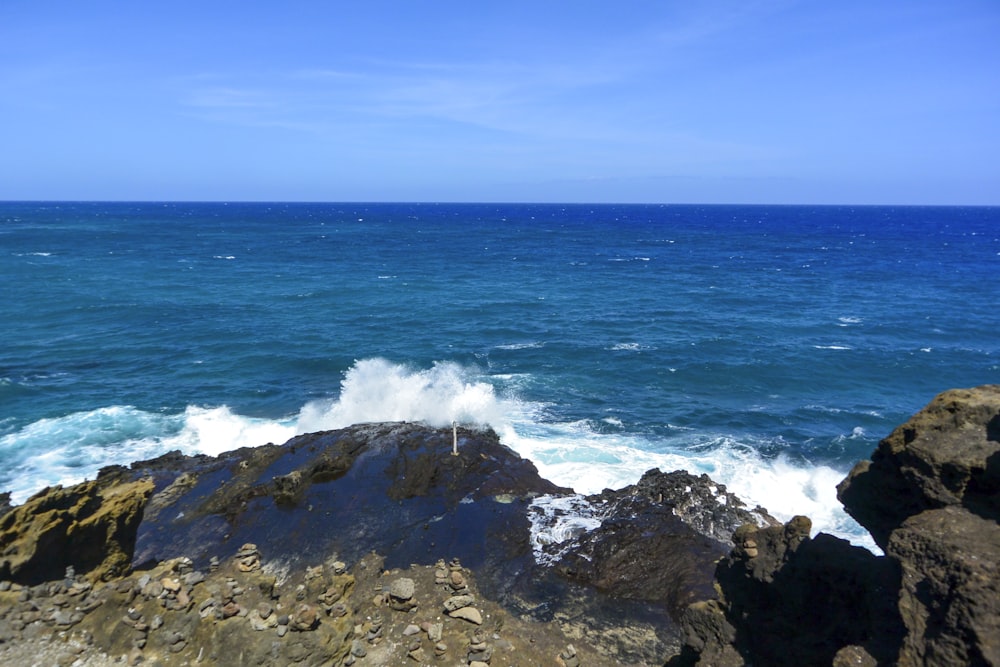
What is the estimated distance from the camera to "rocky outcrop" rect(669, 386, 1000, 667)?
21.9ft

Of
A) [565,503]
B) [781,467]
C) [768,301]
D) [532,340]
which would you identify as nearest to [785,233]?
[768,301]

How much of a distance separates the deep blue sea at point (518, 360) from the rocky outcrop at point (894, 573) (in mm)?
12570

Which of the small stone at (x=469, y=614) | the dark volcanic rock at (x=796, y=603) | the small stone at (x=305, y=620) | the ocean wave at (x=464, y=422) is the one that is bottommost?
the ocean wave at (x=464, y=422)

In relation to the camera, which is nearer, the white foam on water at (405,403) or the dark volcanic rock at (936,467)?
the dark volcanic rock at (936,467)

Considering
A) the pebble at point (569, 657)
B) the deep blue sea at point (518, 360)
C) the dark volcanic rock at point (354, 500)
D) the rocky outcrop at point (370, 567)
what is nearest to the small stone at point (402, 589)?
the rocky outcrop at point (370, 567)

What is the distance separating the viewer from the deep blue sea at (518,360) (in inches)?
1075

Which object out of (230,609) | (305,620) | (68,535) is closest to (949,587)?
(305,620)

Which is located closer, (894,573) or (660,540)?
(894,573)

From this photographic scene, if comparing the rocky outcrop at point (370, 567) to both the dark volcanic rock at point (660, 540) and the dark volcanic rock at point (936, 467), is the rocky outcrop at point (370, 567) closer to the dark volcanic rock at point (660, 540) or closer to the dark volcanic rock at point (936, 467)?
the dark volcanic rock at point (660, 540)

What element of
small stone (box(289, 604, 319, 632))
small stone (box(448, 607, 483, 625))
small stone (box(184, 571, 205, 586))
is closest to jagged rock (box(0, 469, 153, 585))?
small stone (box(184, 571, 205, 586))

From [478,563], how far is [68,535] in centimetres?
1031

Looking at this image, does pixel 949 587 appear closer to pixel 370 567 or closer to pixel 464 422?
pixel 370 567

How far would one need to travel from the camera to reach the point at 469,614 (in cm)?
1436

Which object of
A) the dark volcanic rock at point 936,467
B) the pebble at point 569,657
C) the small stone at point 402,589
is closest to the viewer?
the dark volcanic rock at point 936,467
